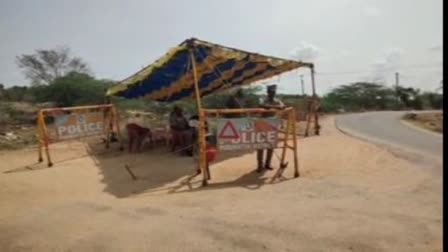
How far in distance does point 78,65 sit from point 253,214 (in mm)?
34724

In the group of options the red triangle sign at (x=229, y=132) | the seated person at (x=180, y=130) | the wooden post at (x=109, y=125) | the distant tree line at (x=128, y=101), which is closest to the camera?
the red triangle sign at (x=229, y=132)

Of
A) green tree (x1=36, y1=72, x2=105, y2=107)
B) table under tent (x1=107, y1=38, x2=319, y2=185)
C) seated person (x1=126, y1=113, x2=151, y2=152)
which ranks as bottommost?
seated person (x1=126, y1=113, x2=151, y2=152)

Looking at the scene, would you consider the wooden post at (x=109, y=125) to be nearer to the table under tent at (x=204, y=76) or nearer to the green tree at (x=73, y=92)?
the table under tent at (x=204, y=76)

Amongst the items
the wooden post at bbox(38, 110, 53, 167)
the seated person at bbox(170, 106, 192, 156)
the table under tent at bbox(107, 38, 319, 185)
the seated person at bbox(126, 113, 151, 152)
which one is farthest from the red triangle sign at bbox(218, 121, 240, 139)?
the seated person at bbox(126, 113, 151, 152)

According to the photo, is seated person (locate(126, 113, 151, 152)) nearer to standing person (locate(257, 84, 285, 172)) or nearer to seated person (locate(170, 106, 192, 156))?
seated person (locate(170, 106, 192, 156))

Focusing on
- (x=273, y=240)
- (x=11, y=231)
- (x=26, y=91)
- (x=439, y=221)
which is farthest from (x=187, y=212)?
(x=26, y=91)

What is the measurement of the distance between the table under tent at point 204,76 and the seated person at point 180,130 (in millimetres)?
984

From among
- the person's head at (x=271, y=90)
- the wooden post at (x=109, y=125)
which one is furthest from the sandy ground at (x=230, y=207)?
the wooden post at (x=109, y=125)

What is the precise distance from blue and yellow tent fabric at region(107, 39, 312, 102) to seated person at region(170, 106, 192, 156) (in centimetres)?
105

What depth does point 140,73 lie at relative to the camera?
37.8 ft

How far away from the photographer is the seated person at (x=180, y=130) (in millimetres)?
12227

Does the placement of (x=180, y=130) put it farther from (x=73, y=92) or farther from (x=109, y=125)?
(x=73, y=92)

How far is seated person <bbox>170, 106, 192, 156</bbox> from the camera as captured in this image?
12.2 meters

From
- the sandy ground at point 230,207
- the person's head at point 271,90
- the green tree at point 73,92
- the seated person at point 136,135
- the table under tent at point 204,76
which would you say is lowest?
the sandy ground at point 230,207
